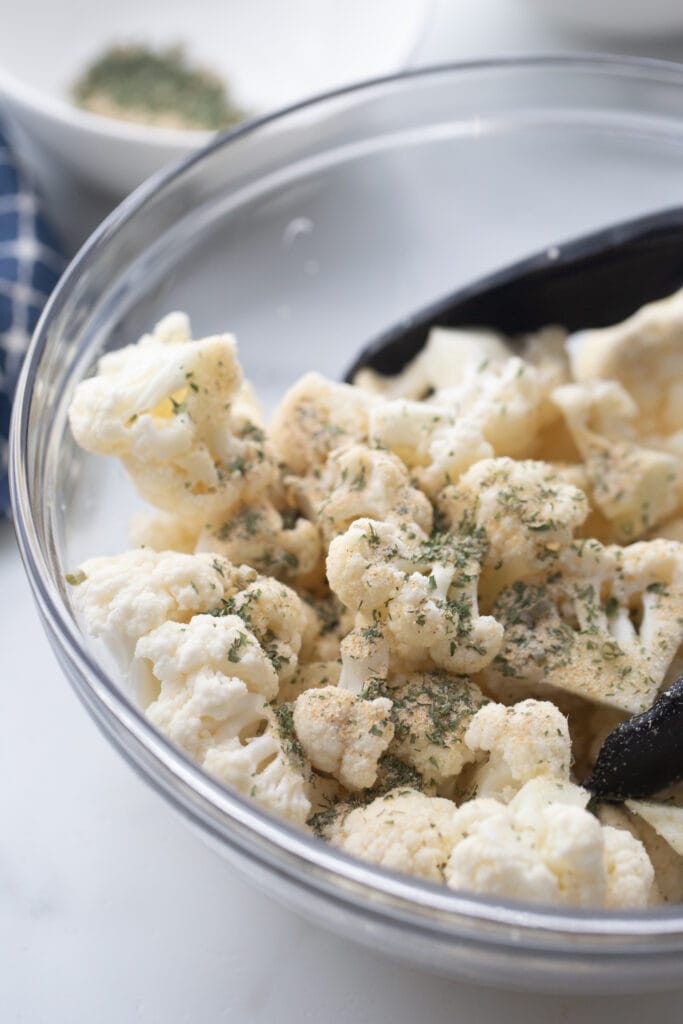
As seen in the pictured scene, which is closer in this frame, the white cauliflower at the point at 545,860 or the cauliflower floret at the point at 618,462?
the white cauliflower at the point at 545,860

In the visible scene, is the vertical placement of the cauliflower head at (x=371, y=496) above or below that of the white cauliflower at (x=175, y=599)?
above

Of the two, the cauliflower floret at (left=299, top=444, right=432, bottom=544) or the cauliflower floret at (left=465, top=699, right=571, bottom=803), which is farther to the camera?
the cauliflower floret at (left=299, top=444, right=432, bottom=544)

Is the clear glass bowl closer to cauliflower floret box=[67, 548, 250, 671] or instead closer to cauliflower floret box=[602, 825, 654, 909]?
cauliflower floret box=[67, 548, 250, 671]

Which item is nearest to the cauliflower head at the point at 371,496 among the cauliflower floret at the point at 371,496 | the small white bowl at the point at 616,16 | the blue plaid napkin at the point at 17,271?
the cauliflower floret at the point at 371,496

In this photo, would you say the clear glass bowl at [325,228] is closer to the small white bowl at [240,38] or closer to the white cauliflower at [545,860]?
the white cauliflower at [545,860]

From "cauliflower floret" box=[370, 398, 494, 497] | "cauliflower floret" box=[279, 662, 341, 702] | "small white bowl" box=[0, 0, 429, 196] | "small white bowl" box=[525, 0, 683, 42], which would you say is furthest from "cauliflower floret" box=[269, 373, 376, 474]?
"small white bowl" box=[525, 0, 683, 42]

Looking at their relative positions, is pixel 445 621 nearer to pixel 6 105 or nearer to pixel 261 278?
pixel 261 278
